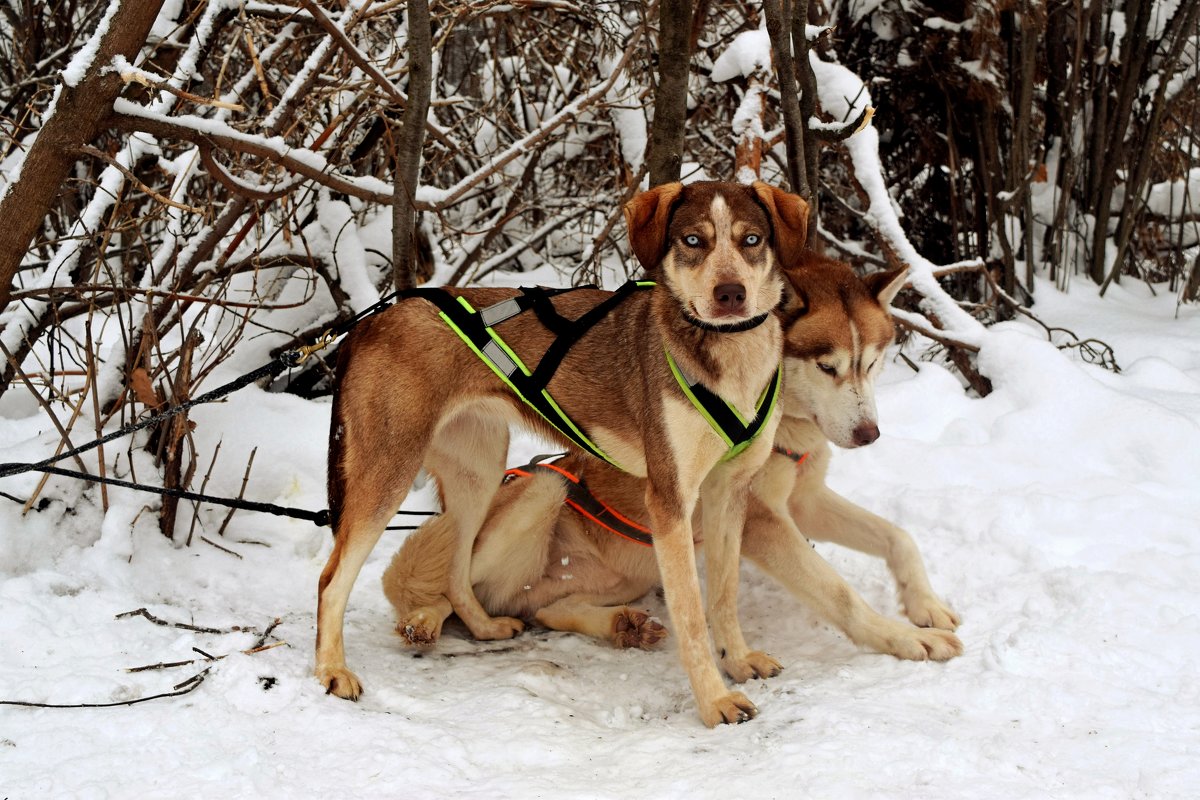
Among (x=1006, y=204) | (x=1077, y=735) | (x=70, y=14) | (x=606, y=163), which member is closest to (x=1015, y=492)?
(x=1077, y=735)

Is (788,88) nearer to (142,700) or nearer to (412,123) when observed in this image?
(412,123)

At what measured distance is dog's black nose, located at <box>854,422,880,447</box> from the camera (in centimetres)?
336

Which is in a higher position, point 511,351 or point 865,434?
point 511,351

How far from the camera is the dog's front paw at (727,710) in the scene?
294 cm

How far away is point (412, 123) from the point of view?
405 centimetres

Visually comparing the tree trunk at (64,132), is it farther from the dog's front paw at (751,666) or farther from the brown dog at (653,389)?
the dog's front paw at (751,666)

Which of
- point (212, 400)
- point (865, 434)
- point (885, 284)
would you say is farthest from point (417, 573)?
point (885, 284)

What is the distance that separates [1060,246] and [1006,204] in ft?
2.83

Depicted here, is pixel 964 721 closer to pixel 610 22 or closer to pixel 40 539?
pixel 40 539

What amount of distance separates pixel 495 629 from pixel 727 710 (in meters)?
1.15

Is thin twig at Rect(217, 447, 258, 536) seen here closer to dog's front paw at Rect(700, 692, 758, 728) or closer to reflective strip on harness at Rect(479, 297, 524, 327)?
reflective strip on harness at Rect(479, 297, 524, 327)

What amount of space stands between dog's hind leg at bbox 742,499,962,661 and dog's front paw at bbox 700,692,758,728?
1.86 feet

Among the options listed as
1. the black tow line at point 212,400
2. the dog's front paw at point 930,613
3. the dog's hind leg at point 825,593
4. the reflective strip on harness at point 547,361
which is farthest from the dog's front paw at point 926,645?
the black tow line at point 212,400

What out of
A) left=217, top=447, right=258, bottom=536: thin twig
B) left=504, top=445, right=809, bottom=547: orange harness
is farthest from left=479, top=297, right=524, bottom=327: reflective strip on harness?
left=217, top=447, right=258, bottom=536: thin twig
